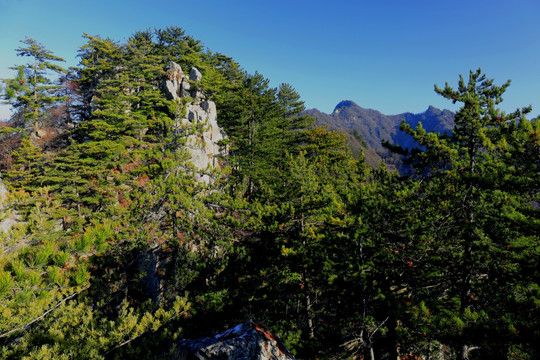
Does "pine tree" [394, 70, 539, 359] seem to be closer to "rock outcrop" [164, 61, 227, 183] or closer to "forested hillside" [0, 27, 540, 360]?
"forested hillside" [0, 27, 540, 360]

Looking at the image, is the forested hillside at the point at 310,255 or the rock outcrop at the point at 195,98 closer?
the forested hillside at the point at 310,255

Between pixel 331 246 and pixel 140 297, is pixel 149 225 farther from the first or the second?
pixel 140 297

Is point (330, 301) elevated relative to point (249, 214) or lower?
lower

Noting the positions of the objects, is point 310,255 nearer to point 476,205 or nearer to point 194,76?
point 476,205

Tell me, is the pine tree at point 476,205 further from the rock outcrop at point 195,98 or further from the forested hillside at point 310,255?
the rock outcrop at point 195,98

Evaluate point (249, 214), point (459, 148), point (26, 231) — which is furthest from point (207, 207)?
point (459, 148)

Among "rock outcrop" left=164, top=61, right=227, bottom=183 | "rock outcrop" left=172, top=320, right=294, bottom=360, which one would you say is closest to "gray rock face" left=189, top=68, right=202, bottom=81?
"rock outcrop" left=164, top=61, right=227, bottom=183

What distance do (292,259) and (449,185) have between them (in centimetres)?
598

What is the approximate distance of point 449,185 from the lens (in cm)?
747

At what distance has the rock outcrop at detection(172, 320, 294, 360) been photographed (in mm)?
4387

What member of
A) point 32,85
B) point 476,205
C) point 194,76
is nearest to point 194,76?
point 194,76

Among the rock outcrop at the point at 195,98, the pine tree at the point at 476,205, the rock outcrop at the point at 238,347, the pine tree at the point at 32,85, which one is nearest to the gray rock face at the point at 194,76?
the rock outcrop at the point at 195,98

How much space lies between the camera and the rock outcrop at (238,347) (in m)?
4.39

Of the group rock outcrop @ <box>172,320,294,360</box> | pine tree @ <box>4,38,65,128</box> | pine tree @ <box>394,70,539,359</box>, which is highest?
pine tree @ <box>4,38,65,128</box>
